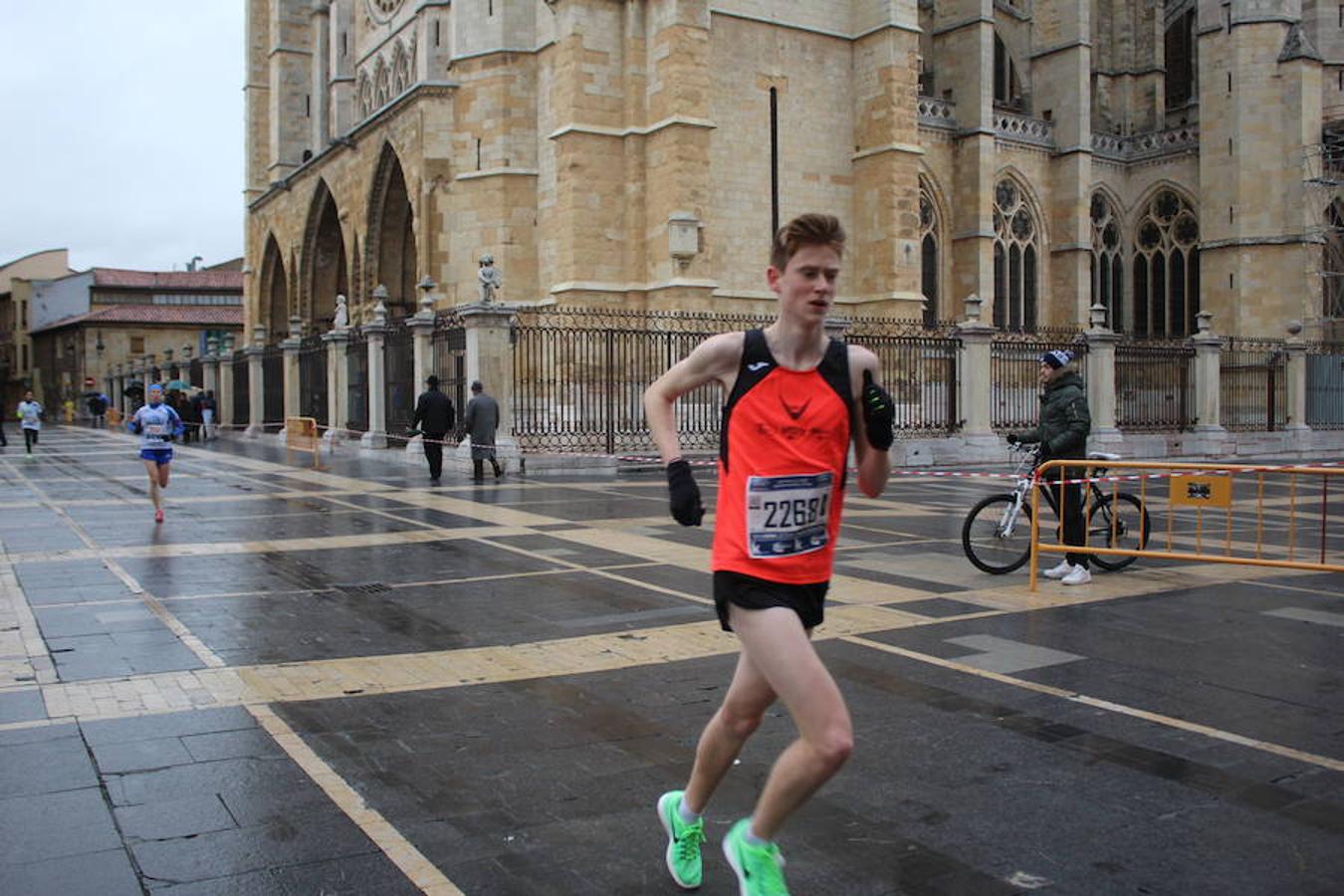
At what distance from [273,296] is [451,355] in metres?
28.9

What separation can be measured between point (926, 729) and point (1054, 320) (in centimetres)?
3301

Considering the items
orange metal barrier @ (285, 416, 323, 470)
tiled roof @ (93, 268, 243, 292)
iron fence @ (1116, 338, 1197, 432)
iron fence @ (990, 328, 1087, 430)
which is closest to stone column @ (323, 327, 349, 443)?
orange metal barrier @ (285, 416, 323, 470)

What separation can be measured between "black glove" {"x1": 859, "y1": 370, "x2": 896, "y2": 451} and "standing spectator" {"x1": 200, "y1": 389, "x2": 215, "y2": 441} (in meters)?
34.9

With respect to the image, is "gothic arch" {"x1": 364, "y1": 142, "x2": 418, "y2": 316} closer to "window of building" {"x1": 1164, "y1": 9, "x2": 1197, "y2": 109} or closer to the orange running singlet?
"window of building" {"x1": 1164, "y1": 9, "x2": 1197, "y2": 109}

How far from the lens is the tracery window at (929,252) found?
33.8 metres

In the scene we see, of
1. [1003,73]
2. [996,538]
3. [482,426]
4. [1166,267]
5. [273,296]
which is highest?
[1003,73]

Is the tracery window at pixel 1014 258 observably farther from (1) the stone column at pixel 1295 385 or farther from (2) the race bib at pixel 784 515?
(2) the race bib at pixel 784 515

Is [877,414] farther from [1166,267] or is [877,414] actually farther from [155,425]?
[1166,267]

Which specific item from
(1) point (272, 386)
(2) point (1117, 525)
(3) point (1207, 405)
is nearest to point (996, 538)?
(2) point (1117, 525)

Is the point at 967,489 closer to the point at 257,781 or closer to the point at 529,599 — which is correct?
the point at 529,599

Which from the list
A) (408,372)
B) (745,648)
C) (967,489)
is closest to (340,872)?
(745,648)

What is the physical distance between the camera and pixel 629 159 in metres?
26.4

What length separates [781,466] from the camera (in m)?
3.24

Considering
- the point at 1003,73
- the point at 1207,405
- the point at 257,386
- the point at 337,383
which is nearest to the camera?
the point at 1207,405
